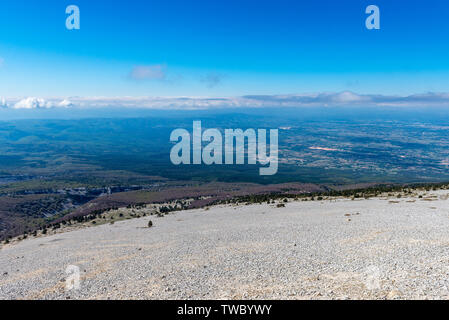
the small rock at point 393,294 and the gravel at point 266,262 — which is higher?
the small rock at point 393,294

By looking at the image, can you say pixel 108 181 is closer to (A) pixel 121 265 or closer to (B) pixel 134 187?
(B) pixel 134 187

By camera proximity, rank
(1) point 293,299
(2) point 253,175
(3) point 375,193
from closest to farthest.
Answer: (1) point 293,299, (3) point 375,193, (2) point 253,175

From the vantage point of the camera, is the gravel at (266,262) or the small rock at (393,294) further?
the gravel at (266,262)

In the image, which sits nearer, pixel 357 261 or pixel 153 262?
pixel 357 261

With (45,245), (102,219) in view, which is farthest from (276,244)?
(102,219)

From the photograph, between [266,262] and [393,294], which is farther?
[266,262]

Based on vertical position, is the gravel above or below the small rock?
below

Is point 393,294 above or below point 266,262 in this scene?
above

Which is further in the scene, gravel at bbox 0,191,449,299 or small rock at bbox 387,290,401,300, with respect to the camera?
gravel at bbox 0,191,449,299
